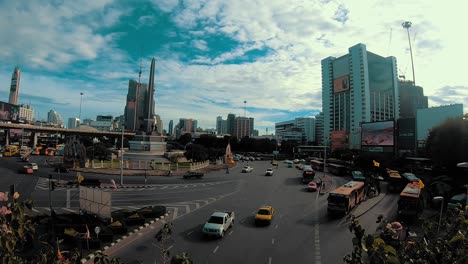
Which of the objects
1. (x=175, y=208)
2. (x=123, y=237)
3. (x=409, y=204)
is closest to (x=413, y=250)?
(x=123, y=237)

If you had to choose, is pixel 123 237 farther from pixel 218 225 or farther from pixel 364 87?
pixel 364 87

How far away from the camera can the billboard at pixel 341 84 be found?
141375 mm

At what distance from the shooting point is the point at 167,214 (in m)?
24.4

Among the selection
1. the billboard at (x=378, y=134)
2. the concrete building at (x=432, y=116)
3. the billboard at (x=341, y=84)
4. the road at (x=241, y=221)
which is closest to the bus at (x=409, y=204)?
the road at (x=241, y=221)

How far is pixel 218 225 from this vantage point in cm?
1855

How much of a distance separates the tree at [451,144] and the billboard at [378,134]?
18.7 metres

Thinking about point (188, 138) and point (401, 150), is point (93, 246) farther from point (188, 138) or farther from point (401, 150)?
point (188, 138)

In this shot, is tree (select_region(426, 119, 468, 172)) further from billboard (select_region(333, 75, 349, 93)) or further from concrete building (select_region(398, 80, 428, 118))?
concrete building (select_region(398, 80, 428, 118))

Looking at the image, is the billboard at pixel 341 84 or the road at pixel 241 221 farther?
the billboard at pixel 341 84

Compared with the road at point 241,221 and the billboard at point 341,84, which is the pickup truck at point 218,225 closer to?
the road at point 241,221

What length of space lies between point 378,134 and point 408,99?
4578 inches

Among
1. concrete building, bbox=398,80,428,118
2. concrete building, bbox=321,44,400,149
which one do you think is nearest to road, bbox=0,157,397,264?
concrete building, bbox=321,44,400,149

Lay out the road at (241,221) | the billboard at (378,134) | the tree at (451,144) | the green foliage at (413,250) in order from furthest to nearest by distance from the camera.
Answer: the billboard at (378,134) < the tree at (451,144) < the road at (241,221) < the green foliage at (413,250)

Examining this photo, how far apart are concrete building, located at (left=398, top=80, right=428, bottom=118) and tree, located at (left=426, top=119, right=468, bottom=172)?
126847mm
